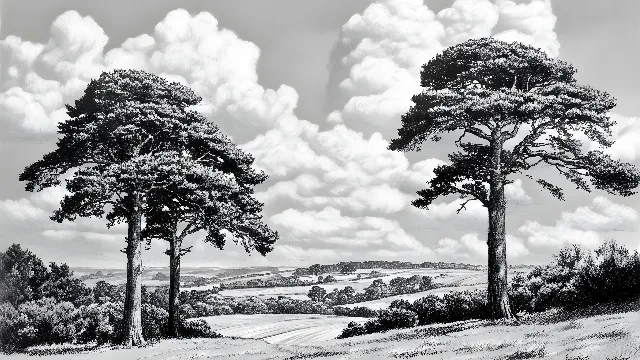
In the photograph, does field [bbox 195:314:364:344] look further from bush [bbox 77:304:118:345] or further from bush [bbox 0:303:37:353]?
bush [bbox 0:303:37:353]

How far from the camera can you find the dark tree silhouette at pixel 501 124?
17.1 m

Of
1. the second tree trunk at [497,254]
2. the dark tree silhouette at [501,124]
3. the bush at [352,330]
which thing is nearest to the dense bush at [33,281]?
the bush at [352,330]

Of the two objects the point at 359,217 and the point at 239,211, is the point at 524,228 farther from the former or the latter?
the point at 239,211

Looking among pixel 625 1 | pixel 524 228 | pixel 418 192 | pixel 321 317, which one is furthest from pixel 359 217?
pixel 625 1

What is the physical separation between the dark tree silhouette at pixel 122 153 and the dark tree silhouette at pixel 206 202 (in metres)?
0.57

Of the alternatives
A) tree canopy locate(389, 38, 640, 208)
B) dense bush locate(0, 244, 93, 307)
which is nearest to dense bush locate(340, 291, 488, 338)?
tree canopy locate(389, 38, 640, 208)

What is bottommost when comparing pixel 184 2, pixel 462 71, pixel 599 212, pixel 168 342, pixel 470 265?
pixel 168 342

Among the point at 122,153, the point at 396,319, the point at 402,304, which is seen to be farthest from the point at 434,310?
the point at 122,153

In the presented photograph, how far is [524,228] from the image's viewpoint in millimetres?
17344

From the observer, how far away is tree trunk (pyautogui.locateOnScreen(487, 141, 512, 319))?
57.3 feet

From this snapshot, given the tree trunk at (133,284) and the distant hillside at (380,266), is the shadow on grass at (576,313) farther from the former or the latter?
the tree trunk at (133,284)

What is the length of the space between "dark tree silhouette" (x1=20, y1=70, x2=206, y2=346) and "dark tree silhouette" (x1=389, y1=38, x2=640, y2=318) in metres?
7.61

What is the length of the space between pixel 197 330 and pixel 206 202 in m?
4.33

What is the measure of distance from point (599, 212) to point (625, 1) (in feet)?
18.8
